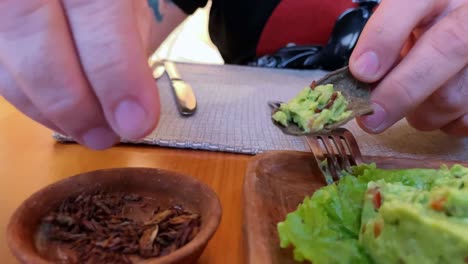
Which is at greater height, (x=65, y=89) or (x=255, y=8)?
(x=65, y=89)

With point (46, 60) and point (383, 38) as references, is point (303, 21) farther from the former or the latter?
point (46, 60)

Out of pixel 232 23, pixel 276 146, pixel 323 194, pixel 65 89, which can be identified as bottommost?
pixel 232 23

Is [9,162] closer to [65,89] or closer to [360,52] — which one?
[65,89]

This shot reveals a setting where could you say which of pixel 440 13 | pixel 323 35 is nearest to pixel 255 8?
pixel 323 35

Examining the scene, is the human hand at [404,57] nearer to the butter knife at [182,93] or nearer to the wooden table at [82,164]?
the wooden table at [82,164]

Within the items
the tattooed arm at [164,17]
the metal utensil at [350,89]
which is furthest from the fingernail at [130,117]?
the tattooed arm at [164,17]

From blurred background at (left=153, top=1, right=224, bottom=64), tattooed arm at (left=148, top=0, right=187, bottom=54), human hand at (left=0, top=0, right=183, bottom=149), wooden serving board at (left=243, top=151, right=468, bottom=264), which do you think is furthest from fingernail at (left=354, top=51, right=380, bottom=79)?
blurred background at (left=153, top=1, right=224, bottom=64)
